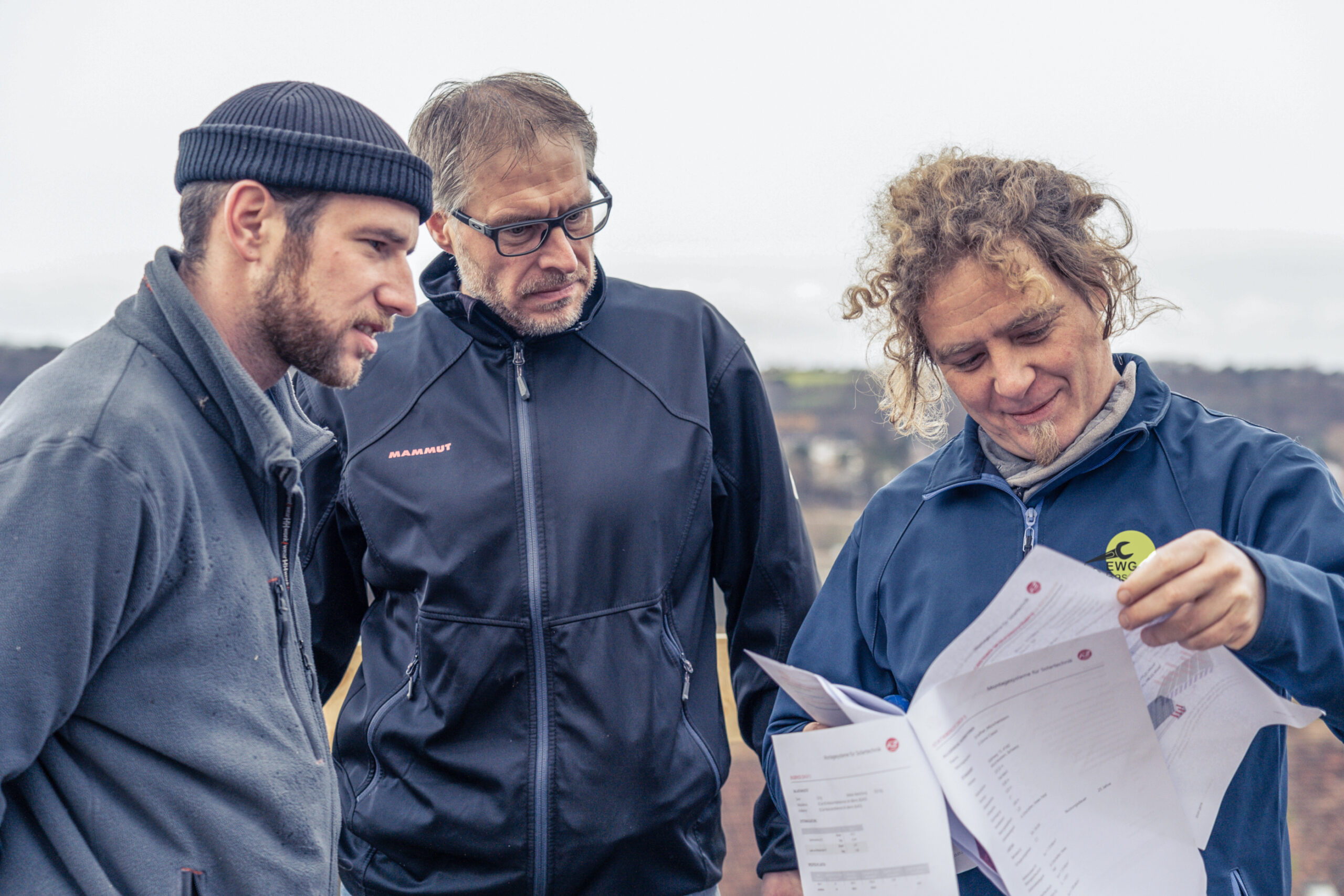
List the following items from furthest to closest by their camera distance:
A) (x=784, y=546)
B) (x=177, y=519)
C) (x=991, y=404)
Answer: (x=784, y=546) < (x=991, y=404) < (x=177, y=519)

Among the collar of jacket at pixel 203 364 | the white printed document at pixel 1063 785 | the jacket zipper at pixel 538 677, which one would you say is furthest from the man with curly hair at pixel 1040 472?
the collar of jacket at pixel 203 364

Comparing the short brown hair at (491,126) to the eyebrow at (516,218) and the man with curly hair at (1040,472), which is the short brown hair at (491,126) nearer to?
the eyebrow at (516,218)

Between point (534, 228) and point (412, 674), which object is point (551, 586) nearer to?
point (412, 674)

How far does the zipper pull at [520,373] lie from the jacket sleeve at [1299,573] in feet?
3.74

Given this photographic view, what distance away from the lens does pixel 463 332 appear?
1952 millimetres

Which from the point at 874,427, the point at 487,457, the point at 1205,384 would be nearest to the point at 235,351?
the point at 487,457

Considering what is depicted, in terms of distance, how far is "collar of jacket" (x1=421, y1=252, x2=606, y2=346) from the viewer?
1879 millimetres

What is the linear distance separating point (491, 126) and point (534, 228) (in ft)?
0.69

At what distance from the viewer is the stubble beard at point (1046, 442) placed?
1396 millimetres

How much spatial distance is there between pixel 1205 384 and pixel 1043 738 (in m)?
13.8

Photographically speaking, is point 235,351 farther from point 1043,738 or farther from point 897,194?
point 1043,738

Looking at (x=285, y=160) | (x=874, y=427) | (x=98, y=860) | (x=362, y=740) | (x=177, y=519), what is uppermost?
(x=285, y=160)

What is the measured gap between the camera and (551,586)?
1.71m

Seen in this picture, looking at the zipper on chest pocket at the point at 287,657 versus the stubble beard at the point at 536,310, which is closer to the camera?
the zipper on chest pocket at the point at 287,657
